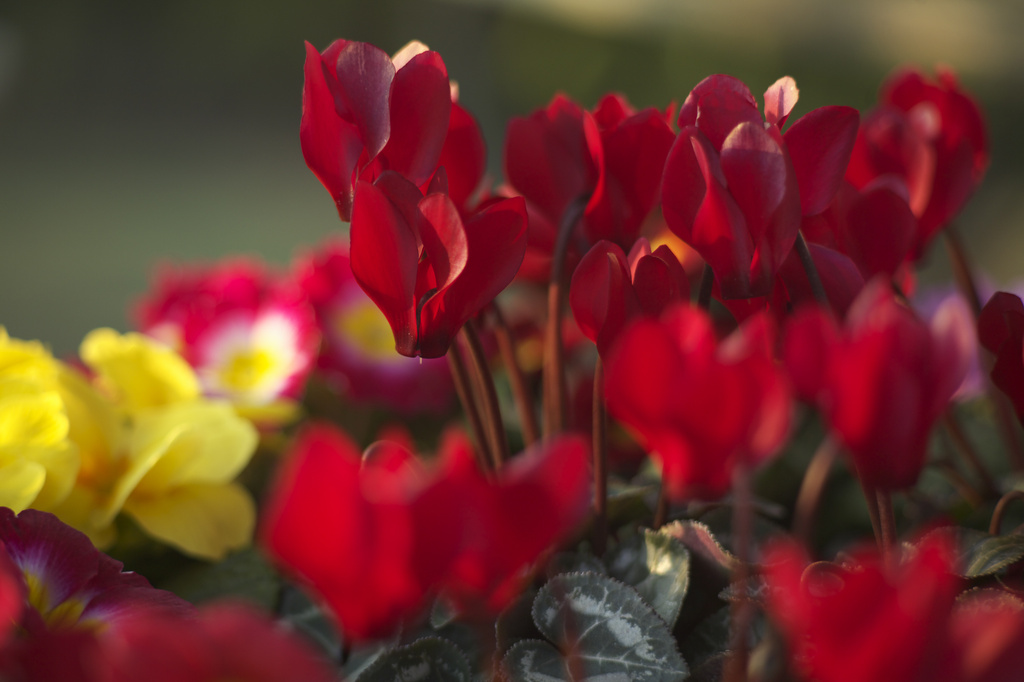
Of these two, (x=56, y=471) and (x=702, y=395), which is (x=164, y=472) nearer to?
(x=56, y=471)

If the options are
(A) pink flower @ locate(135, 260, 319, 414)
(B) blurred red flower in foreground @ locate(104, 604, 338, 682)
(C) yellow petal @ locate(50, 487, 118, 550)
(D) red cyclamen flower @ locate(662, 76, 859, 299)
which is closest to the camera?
(B) blurred red flower in foreground @ locate(104, 604, 338, 682)

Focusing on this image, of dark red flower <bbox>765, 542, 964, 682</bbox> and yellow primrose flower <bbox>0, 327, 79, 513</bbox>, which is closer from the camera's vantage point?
dark red flower <bbox>765, 542, 964, 682</bbox>

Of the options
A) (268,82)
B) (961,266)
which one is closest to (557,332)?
(961,266)

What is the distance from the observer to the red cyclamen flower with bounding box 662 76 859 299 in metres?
0.28

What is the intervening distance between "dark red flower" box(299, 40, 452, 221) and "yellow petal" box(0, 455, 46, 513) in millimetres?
155

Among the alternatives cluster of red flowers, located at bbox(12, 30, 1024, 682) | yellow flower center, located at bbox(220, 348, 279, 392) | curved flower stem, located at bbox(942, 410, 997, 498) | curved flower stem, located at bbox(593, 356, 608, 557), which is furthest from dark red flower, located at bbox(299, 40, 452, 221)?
yellow flower center, located at bbox(220, 348, 279, 392)

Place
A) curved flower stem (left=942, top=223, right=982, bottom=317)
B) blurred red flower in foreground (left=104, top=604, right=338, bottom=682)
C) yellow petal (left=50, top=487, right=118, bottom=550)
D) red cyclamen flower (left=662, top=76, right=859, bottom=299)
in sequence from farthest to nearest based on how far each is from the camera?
curved flower stem (left=942, top=223, right=982, bottom=317) → yellow petal (left=50, top=487, right=118, bottom=550) → red cyclamen flower (left=662, top=76, right=859, bottom=299) → blurred red flower in foreground (left=104, top=604, right=338, bottom=682)

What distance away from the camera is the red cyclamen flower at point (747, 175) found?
0.91 ft

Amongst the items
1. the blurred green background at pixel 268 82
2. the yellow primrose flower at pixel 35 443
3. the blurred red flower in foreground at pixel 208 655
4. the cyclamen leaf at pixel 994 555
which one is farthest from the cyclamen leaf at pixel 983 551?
the blurred green background at pixel 268 82

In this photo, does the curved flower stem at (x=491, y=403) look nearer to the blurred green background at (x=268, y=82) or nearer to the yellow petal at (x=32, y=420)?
the yellow petal at (x=32, y=420)

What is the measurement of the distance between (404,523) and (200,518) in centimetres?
28

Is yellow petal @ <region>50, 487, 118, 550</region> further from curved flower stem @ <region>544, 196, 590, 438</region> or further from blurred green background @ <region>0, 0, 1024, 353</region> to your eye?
blurred green background @ <region>0, 0, 1024, 353</region>

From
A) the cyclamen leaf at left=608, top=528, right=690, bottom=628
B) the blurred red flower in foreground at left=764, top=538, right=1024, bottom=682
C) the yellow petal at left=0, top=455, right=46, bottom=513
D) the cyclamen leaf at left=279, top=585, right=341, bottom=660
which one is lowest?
the cyclamen leaf at left=279, top=585, right=341, bottom=660

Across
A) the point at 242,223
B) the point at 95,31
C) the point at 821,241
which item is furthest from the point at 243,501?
the point at 95,31
